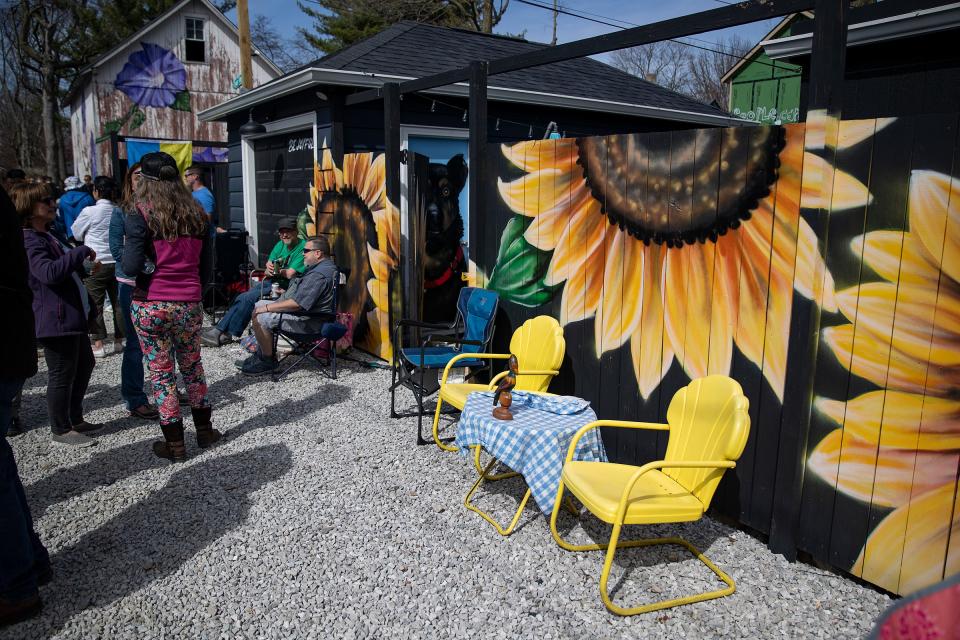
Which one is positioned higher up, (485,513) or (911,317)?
(911,317)

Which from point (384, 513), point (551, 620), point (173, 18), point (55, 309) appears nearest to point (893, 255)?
point (551, 620)

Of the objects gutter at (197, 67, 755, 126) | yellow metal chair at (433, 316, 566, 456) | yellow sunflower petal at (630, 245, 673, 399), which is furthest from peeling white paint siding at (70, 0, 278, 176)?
yellow sunflower petal at (630, 245, 673, 399)

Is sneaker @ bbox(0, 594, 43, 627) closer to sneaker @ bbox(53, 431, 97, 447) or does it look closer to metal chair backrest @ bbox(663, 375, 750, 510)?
sneaker @ bbox(53, 431, 97, 447)

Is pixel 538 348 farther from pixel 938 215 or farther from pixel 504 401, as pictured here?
pixel 938 215

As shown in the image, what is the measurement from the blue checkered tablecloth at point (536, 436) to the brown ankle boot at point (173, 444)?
1786 mm

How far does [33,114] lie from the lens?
99.3 feet

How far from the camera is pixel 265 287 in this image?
726 centimetres

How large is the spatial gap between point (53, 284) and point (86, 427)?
117 cm

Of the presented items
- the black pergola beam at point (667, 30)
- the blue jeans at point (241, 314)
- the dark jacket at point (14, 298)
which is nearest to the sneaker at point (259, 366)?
the blue jeans at point (241, 314)

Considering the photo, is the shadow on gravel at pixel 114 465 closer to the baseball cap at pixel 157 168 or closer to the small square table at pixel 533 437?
the baseball cap at pixel 157 168

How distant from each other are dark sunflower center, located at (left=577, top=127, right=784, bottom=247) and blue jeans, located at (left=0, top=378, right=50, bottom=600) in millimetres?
3029

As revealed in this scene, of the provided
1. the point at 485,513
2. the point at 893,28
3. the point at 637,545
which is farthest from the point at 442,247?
the point at 637,545

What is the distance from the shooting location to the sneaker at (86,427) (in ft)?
15.2

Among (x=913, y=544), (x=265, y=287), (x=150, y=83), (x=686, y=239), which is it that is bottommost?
(x=913, y=544)
